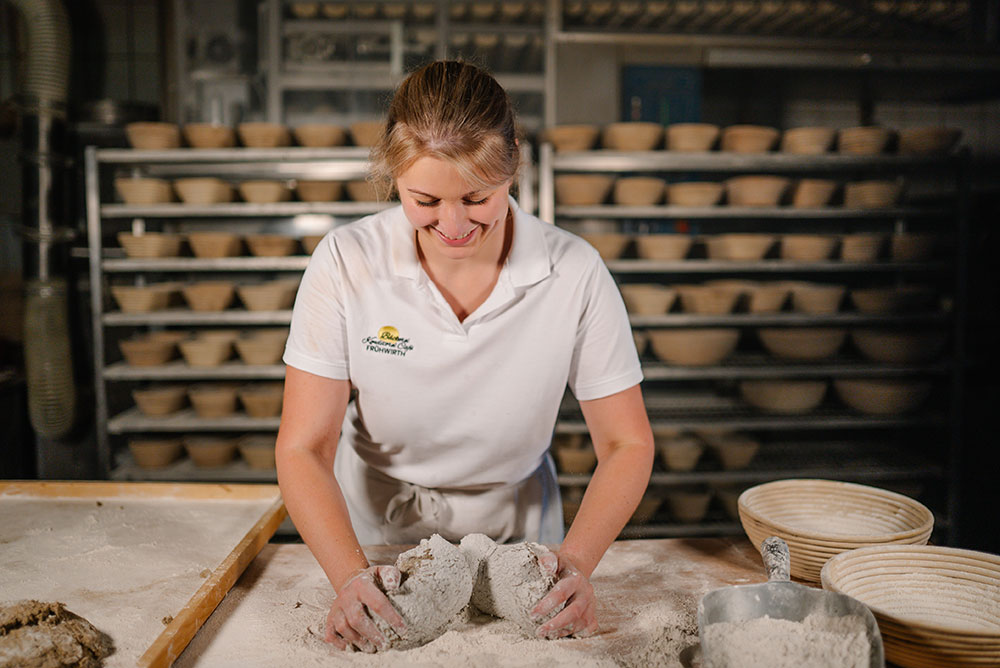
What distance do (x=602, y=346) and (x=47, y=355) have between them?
3.32 m

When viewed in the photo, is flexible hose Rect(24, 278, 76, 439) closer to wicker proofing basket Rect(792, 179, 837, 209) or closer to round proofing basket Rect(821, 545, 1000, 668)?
wicker proofing basket Rect(792, 179, 837, 209)

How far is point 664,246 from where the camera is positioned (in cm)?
344

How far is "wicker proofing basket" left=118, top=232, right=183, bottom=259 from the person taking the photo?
3428 mm

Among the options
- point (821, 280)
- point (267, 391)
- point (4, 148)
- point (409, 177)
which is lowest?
point (267, 391)

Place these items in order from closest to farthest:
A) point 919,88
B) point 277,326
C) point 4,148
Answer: point 277,326
point 4,148
point 919,88

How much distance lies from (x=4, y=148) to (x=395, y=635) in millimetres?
4036

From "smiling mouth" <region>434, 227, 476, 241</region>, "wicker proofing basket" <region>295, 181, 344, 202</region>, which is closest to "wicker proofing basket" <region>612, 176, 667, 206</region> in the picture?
"wicker proofing basket" <region>295, 181, 344, 202</region>

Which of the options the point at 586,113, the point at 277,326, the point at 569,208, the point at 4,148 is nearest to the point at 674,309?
the point at 569,208

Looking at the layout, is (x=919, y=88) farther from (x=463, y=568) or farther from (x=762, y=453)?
(x=463, y=568)

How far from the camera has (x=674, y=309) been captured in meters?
3.80

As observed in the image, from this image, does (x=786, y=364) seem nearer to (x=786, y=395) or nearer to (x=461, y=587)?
(x=786, y=395)

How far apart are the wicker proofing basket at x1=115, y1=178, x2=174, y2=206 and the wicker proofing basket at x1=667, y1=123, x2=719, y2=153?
93.7 inches

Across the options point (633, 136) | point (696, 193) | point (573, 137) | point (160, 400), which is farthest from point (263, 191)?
point (696, 193)

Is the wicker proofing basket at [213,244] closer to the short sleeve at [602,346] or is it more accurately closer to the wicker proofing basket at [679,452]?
the wicker proofing basket at [679,452]
